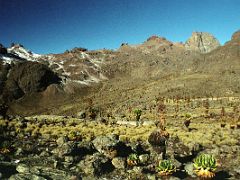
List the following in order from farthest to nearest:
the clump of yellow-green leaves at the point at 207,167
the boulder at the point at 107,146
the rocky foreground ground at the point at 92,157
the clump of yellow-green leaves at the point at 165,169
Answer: the boulder at the point at 107,146, the clump of yellow-green leaves at the point at 165,169, the rocky foreground ground at the point at 92,157, the clump of yellow-green leaves at the point at 207,167

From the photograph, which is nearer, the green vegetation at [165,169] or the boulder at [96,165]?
the boulder at [96,165]

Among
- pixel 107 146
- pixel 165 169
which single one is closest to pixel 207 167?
pixel 165 169

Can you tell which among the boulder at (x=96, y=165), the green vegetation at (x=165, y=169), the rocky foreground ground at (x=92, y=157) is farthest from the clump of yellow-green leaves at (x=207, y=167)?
the boulder at (x=96, y=165)

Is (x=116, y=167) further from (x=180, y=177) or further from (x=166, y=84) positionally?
(x=166, y=84)

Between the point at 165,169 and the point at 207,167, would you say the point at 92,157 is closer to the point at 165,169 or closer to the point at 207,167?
the point at 165,169

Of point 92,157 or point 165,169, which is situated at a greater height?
point 92,157

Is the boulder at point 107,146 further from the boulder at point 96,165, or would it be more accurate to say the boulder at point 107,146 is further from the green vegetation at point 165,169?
the green vegetation at point 165,169

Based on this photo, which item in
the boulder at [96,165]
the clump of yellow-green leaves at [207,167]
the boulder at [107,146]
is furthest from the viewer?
the boulder at [107,146]

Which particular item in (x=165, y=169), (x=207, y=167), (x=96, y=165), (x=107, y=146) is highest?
(x=107, y=146)

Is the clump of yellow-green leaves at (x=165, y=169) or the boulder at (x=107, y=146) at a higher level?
the boulder at (x=107, y=146)

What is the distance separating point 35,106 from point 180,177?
541 ft

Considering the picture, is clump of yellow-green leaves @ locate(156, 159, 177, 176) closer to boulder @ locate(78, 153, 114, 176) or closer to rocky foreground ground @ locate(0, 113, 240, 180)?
rocky foreground ground @ locate(0, 113, 240, 180)

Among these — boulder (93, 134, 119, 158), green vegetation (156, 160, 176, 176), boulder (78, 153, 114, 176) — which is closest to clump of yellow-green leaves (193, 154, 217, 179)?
green vegetation (156, 160, 176, 176)

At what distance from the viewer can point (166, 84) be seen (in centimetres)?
15150
